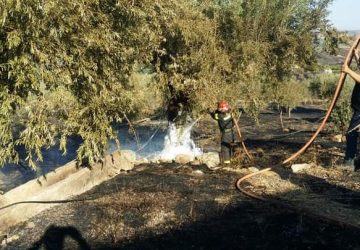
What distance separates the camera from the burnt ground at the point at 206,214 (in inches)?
246

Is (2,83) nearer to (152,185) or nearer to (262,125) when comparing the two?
(152,185)

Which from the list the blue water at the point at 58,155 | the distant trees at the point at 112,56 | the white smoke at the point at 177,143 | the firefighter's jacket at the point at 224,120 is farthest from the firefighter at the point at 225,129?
the white smoke at the point at 177,143

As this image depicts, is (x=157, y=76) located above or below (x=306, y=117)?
above

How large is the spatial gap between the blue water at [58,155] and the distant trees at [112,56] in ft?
7.11

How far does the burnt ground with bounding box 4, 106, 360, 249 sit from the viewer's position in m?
6.26

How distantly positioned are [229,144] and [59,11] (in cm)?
582

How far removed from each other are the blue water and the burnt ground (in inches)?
127

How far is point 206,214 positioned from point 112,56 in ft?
12.7

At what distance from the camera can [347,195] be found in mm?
7973

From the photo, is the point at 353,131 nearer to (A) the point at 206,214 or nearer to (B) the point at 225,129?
(B) the point at 225,129

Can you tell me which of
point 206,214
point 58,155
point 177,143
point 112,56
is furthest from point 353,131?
point 58,155

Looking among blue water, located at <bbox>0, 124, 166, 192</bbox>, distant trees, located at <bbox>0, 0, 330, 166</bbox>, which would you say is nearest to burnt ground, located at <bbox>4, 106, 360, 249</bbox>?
distant trees, located at <bbox>0, 0, 330, 166</bbox>

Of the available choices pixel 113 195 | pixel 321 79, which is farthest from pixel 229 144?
pixel 321 79

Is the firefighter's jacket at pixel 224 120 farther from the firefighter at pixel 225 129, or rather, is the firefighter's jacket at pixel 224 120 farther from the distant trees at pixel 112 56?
the distant trees at pixel 112 56
